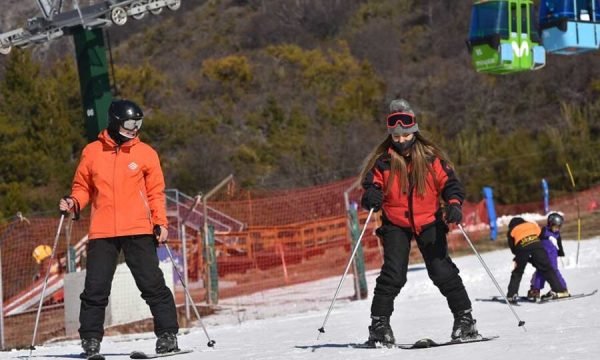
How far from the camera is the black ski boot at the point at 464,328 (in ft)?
24.4

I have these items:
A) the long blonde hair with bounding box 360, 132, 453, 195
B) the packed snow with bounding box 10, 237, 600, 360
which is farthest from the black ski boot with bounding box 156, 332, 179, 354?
the long blonde hair with bounding box 360, 132, 453, 195

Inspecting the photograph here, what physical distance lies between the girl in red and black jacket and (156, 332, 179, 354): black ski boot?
1376 millimetres

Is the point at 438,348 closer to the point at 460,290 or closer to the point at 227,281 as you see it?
the point at 460,290

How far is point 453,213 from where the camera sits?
7.22m

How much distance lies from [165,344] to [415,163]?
6.79ft

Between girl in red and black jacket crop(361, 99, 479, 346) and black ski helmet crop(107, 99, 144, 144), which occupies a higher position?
black ski helmet crop(107, 99, 144, 144)

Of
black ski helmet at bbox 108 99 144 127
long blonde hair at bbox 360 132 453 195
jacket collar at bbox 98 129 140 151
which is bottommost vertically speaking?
long blonde hair at bbox 360 132 453 195

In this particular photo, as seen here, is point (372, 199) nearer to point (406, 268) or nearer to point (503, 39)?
point (406, 268)

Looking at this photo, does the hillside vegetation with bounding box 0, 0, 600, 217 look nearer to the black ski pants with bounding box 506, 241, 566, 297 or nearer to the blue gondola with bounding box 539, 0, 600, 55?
the blue gondola with bounding box 539, 0, 600, 55

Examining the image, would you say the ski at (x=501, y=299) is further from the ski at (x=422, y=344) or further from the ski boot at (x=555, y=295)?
the ski at (x=422, y=344)

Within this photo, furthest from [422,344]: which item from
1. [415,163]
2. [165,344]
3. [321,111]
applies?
[321,111]

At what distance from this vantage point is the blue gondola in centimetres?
1791

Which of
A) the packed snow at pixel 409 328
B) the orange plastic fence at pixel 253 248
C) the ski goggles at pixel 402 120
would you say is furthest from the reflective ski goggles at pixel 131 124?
the orange plastic fence at pixel 253 248

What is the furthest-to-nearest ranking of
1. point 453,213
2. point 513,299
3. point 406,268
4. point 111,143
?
1. point 513,299
2. point 111,143
3. point 406,268
4. point 453,213
